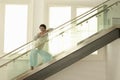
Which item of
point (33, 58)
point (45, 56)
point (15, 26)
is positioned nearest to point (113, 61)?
point (45, 56)

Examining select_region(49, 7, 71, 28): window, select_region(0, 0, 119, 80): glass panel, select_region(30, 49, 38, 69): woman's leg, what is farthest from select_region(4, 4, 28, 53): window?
select_region(30, 49, 38, 69): woman's leg

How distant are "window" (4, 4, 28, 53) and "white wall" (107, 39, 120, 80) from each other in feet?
8.93

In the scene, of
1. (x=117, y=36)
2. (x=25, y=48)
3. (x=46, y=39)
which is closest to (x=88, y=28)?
(x=117, y=36)

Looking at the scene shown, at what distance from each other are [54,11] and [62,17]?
0.34 m

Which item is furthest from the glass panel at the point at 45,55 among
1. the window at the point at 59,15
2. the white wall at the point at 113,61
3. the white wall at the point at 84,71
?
the window at the point at 59,15

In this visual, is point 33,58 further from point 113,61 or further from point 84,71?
point 113,61

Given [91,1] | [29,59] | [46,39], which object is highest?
[91,1]

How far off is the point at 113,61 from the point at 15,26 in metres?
3.33

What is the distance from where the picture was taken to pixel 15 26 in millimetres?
7734

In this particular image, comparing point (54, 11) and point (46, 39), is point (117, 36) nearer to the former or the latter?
point (46, 39)

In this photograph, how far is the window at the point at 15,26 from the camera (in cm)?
762

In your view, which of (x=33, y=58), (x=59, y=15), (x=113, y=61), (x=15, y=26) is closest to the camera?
(x=33, y=58)

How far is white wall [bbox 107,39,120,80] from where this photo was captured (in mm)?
6605

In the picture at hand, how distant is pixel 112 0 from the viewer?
675cm
